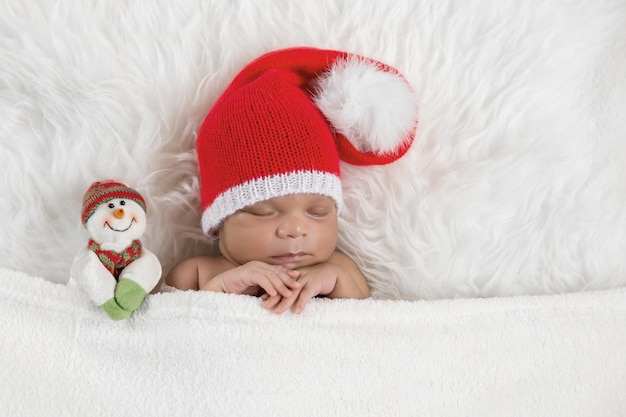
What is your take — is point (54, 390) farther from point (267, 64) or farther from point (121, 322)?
point (267, 64)

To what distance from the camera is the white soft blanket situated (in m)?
1.05

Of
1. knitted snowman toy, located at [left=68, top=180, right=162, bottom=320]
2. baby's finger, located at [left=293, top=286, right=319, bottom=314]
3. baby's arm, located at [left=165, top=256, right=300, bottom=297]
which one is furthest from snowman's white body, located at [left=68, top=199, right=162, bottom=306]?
baby's finger, located at [left=293, top=286, right=319, bottom=314]

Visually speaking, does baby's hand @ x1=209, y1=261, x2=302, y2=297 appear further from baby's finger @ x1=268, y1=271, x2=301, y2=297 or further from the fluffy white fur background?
the fluffy white fur background

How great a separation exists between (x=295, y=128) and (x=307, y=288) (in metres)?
0.25

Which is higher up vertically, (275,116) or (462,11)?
(462,11)

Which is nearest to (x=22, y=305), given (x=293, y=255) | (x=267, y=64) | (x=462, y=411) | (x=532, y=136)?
(x=293, y=255)

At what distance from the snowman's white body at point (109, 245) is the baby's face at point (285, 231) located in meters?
0.16

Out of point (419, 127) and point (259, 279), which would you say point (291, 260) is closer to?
point (259, 279)

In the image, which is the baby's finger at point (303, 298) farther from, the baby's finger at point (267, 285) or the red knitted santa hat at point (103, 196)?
the red knitted santa hat at point (103, 196)

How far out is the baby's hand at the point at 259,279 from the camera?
1.08 meters

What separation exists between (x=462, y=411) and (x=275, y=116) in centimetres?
52

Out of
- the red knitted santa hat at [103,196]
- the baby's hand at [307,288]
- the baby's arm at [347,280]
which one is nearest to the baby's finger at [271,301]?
the baby's hand at [307,288]

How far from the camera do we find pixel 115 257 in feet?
3.53

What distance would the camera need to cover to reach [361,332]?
1.09m
